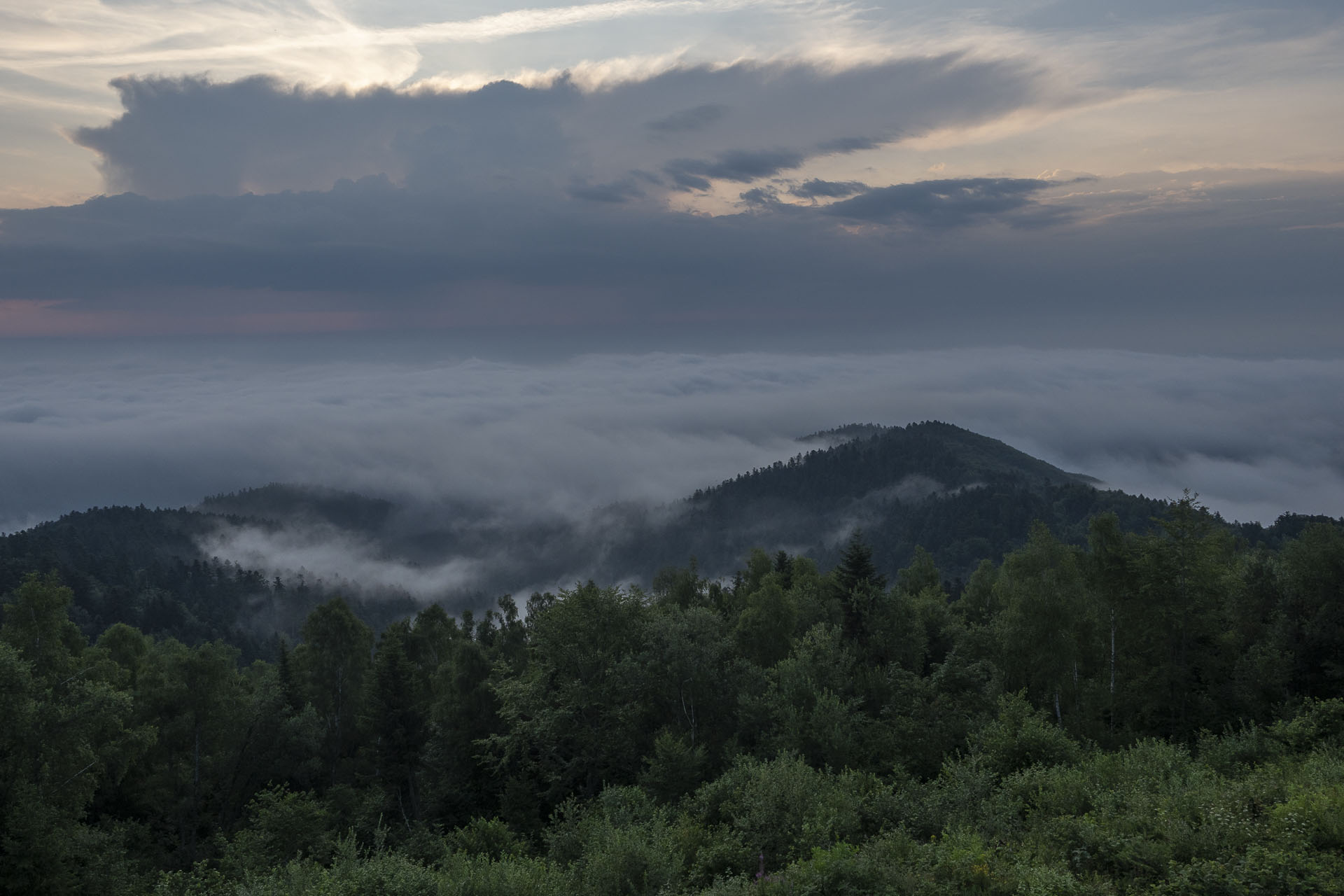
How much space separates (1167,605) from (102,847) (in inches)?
2134

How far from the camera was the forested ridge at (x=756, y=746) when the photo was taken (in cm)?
2008

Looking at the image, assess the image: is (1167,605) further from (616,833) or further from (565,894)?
(565,894)

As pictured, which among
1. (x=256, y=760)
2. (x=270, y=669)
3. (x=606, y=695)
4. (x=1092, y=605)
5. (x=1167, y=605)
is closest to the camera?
(x=1167, y=605)

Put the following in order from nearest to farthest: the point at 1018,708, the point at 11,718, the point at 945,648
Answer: the point at 11,718
the point at 1018,708
the point at 945,648

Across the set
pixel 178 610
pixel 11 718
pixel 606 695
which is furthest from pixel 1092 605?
pixel 178 610

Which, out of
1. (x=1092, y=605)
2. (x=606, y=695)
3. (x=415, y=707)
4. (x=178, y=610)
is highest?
(x=1092, y=605)

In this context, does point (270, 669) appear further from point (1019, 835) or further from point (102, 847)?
point (1019, 835)

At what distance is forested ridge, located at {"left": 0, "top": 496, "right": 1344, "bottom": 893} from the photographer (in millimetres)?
20078

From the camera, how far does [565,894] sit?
22250mm

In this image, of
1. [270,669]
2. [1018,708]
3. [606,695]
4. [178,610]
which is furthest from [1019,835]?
[178,610]

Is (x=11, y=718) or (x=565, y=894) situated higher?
(x=11, y=718)

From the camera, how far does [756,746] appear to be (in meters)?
40.1

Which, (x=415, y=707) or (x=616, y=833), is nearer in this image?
(x=616, y=833)

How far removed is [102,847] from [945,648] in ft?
188
